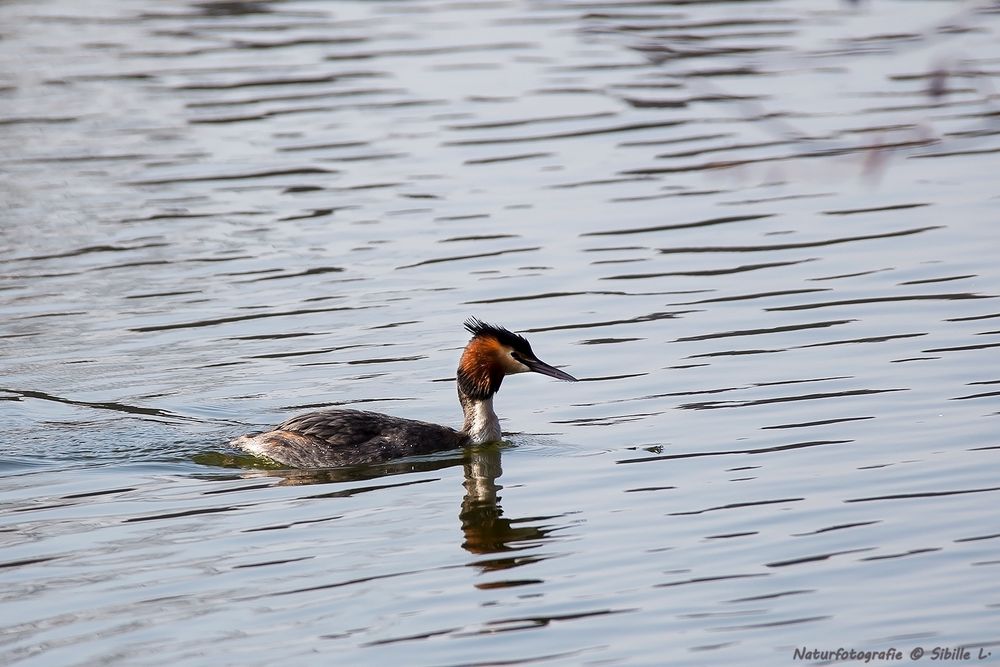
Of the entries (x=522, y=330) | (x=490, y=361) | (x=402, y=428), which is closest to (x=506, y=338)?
(x=490, y=361)

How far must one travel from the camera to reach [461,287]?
16.0m

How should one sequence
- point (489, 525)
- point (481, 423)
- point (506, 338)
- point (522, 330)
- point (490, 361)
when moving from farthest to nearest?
point (522, 330)
point (490, 361)
point (506, 338)
point (481, 423)
point (489, 525)

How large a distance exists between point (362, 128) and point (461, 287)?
6.95m

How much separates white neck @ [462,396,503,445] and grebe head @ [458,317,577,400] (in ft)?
0.22

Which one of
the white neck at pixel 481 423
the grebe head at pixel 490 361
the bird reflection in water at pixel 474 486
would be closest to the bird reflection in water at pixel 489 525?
the bird reflection in water at pixel 474 486

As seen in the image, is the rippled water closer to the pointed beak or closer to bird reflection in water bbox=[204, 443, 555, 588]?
bird reflection in water bbox=[204, 443, 555, 588]

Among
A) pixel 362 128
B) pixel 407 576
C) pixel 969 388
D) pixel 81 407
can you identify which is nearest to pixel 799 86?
pixel 362 128

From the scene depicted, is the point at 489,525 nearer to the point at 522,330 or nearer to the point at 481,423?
the point at 481,423

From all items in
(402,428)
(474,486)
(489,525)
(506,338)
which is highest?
(506,338)

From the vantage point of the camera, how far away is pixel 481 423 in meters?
12.4

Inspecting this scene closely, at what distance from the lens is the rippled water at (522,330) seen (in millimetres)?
8766

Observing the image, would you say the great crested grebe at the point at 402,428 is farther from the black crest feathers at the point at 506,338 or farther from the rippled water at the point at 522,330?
the rippled water at the point at 522,330

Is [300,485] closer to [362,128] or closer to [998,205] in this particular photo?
[998,205]

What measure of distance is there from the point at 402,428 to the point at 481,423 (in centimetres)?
67
